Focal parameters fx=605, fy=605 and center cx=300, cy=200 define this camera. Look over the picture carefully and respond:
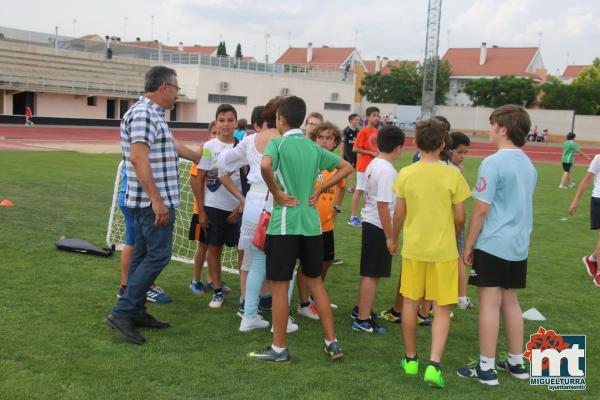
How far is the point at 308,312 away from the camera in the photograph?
5.50 meters

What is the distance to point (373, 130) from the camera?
11.1 metres

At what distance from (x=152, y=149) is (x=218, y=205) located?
1183mm

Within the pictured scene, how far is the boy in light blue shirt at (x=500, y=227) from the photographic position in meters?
4.01

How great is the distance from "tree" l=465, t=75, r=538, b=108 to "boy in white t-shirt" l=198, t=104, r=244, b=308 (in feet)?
194

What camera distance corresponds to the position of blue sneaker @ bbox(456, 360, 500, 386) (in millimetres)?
4121

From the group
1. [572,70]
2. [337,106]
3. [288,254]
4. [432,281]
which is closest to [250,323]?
[288,254]

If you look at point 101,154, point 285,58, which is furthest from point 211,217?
point 285,58

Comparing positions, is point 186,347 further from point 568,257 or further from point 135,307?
point 568,257

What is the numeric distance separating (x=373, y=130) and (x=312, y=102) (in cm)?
4645

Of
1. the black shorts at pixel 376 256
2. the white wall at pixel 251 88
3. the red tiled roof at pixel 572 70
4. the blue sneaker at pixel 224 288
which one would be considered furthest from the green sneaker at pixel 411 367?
the red tiled roof at pixel 572 70

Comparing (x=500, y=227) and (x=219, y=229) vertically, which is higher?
(x=500, y=227)

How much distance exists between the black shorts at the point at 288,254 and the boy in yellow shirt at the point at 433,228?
649 mm

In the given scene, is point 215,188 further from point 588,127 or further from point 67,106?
point 588,127

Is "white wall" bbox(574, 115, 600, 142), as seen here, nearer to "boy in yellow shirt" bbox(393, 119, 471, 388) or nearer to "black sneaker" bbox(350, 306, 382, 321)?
"black sneaker" bbox(350, 306, 382, 321)
